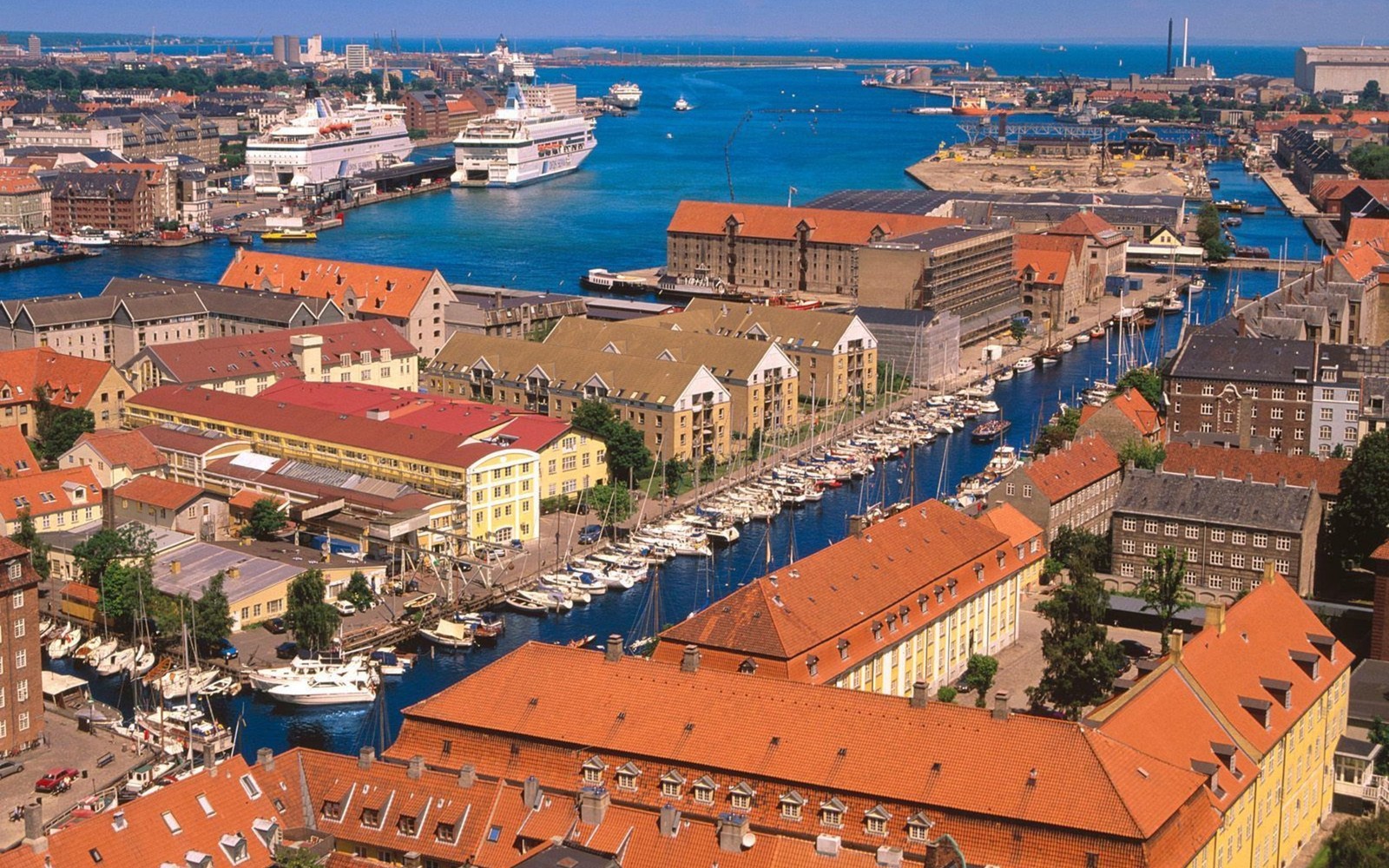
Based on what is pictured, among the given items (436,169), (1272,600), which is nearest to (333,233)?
(436,169)

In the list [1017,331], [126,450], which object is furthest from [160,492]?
[1017,331]

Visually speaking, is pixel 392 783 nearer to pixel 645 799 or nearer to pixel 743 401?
pixel 645 799

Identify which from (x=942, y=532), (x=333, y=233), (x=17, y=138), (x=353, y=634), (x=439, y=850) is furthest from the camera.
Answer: (x=17, y=138)

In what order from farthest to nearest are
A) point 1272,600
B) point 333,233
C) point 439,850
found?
point 333,233 < point 1272,600 < point 439,850

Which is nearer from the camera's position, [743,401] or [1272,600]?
[1272,600]

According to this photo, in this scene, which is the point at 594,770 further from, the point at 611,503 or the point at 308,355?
Result: the point at 308,355

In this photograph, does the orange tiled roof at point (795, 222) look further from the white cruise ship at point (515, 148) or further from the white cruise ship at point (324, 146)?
the white cruise ship at point (515, 148)
